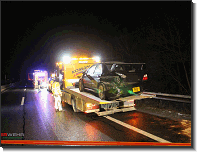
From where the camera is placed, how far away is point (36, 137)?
18.9 feet

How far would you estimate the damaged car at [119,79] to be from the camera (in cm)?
689

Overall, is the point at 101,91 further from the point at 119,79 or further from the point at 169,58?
the point at 169,58

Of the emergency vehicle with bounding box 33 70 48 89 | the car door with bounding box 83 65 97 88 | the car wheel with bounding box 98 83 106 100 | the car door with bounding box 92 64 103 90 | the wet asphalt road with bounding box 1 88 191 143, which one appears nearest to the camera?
the wet asphalt road with bounding box 1 88 191 143

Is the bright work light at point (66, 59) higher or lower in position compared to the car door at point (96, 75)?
higher

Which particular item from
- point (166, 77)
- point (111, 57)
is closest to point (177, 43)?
point (166, 77)

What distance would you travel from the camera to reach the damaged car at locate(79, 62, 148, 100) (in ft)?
22.6

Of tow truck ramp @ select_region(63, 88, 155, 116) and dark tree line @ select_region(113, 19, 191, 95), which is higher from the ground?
dark tree line @ select_region(113, 19, 191, 95)

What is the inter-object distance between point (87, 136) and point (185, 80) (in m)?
12.6

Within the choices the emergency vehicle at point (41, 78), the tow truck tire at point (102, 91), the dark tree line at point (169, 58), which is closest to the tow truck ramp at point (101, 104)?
the tow truck tire at point (102, 91)

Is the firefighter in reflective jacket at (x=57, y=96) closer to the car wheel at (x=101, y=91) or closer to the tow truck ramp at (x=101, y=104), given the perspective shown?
the tow truck ramp at (x=101, y=104)

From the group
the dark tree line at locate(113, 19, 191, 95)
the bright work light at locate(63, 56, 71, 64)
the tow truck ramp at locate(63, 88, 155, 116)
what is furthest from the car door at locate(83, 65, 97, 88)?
the dark tree line at locate(113, 19, 191, 95)

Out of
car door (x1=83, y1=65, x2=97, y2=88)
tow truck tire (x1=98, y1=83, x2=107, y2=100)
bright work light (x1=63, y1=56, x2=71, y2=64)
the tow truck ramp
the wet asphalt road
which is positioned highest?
bright work light (x1=63, y1=56, x2=71, y2=64)

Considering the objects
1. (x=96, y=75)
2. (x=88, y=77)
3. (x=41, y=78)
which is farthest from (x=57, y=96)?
(x=41, y=78)

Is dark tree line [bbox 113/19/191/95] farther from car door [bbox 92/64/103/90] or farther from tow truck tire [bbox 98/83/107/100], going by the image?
tow truck tire [bbox 98/83/107/100]
